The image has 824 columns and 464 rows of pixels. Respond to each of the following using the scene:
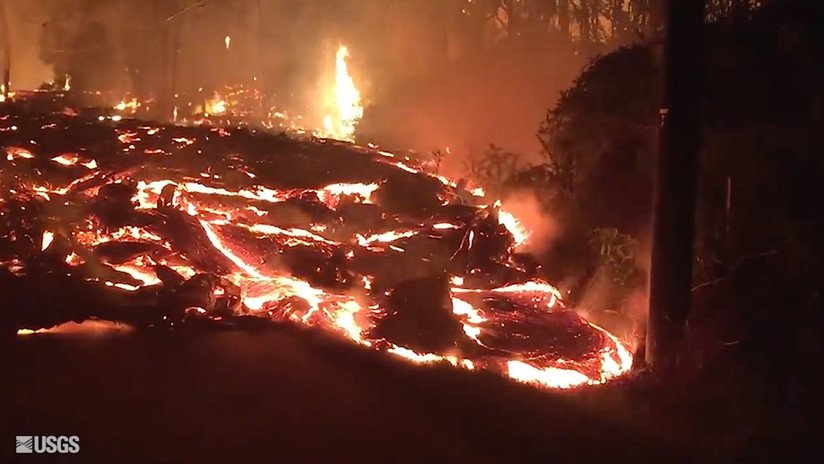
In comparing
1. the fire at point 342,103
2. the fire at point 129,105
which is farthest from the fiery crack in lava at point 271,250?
the fire at point 342,103

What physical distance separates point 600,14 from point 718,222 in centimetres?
1603

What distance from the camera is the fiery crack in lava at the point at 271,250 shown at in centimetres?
748

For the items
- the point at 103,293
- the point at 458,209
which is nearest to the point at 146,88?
the point at 458,209

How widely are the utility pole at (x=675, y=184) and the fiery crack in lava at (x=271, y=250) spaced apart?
80cm

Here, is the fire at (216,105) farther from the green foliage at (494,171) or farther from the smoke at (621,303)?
the smoke at (621,303)

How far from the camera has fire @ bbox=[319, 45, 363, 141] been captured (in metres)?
21.9

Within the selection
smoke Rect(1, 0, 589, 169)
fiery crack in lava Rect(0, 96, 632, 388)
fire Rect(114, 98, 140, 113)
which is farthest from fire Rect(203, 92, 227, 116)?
fiery crack in lava Rect(0, 96, 632, 388)

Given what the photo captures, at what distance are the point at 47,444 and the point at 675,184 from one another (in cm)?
511

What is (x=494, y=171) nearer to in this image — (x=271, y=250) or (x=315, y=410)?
(x=271, y=250)

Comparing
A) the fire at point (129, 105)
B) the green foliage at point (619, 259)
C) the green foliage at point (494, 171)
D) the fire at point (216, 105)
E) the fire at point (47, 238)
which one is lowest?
the green foliage at point (619, 259)

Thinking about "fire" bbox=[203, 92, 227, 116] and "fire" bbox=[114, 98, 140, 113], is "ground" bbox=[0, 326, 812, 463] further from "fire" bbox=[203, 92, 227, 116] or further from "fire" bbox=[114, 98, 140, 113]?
"fire" bbox=[203, 92, 227, 116]

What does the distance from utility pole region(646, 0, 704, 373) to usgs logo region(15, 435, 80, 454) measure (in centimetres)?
459

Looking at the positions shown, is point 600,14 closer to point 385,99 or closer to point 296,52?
point 385,99

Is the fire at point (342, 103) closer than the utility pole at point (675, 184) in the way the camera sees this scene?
No
